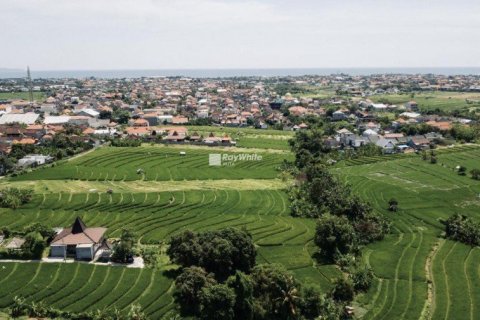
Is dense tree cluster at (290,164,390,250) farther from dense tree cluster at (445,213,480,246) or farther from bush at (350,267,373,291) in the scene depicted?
bush at (350,267,373,291)

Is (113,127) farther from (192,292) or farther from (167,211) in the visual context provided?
(192,292)

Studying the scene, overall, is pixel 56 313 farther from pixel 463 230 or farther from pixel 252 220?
pixel 463 230

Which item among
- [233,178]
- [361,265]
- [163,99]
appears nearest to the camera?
[361,265]

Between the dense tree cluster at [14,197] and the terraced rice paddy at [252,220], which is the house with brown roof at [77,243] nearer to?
the terraced rice paddy at [252,220]

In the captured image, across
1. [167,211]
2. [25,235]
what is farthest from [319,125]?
[25,235]

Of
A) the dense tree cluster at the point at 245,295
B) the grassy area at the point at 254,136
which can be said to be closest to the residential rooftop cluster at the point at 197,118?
the grassy area at the point at 254,136

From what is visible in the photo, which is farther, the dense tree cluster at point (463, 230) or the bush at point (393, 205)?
the bush at point (393, 205)
